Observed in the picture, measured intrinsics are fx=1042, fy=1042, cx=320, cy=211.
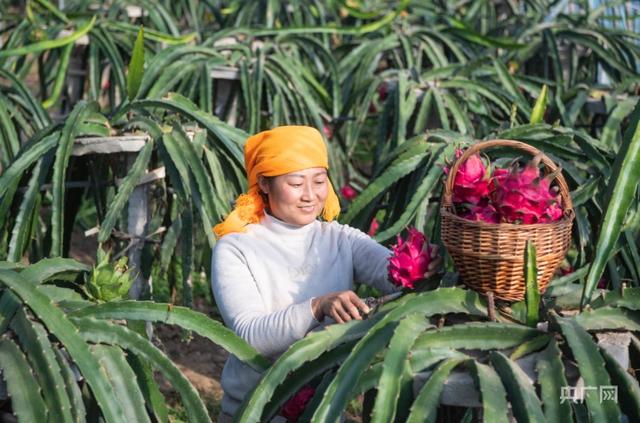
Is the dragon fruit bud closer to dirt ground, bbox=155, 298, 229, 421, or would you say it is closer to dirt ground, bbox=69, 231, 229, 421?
dirt ground, bbox=69, 231, 229, 421

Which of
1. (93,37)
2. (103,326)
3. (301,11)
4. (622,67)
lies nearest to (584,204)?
(103,326)

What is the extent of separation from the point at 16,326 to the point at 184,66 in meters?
1.97

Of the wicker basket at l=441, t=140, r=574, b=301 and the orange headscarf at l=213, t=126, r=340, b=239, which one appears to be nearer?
the wicker basket at l=441, t=140, r=574, b=301

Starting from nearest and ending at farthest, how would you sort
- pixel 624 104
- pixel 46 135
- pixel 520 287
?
1. pixel 520 287
2. pixel 46 135
3. pixel 624 104

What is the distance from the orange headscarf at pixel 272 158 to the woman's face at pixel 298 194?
18mm

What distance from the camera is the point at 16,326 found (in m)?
2.07

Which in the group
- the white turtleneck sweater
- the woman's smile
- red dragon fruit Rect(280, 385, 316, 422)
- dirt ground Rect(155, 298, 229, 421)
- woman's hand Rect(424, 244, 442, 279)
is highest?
the woman's smile

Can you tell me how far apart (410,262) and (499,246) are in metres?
0.24

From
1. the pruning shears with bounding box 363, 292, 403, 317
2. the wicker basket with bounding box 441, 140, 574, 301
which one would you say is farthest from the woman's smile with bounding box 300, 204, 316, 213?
the wicker basket with bounding box 441, 140, 574, 301

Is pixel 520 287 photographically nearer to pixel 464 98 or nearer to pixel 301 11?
pixel 464 98

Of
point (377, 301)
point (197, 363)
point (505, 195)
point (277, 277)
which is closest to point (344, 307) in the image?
point (377, 301)

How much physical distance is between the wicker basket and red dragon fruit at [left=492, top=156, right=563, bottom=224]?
0.09ft

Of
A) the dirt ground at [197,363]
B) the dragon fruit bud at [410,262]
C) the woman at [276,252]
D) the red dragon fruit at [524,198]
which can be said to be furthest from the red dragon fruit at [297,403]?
the dirt ground at [197,363]

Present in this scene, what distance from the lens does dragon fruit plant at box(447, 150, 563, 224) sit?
1904 mm
